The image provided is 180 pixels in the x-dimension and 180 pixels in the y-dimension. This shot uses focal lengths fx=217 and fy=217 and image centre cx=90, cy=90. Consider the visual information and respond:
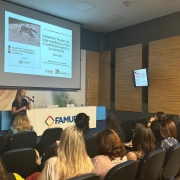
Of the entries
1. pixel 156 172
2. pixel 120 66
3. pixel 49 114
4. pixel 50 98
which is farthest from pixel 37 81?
pixel 156 172

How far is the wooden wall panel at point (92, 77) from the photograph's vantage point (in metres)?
7.70

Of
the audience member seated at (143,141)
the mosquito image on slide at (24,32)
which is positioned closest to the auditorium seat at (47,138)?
the audience member seated at (143,141)

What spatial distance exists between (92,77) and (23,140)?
196 inches

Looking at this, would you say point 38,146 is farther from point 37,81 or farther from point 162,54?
point 162,54

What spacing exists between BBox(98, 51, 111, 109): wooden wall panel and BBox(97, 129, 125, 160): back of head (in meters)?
5.73

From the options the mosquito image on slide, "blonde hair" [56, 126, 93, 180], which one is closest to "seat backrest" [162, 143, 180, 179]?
"blonde hair" [56, 126, 93, 180]

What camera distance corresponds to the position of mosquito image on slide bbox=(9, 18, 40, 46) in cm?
548

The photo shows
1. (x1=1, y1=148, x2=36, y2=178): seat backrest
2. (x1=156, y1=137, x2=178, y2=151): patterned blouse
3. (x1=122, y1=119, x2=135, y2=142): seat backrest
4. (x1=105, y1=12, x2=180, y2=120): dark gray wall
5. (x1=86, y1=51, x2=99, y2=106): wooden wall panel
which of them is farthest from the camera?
(x1=86, y1=51, x2=99, y2=106): wooden wall panel

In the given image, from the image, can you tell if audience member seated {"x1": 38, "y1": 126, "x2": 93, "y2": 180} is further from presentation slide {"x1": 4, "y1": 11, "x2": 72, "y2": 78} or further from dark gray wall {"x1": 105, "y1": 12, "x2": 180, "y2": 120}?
dark gray wall {"x1": 105, "y1": 12, "x2": 180, "y2": 120}

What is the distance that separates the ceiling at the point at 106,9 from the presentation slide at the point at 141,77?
164 centimetres

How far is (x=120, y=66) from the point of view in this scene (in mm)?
7344

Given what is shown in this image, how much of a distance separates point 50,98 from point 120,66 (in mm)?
2587

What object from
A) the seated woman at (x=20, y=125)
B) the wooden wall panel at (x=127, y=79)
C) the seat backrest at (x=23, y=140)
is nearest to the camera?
the seat backrest at (x=23, y=140)

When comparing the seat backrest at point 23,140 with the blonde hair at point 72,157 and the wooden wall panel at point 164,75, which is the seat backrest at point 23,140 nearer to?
the blonde hair at point 72,157
